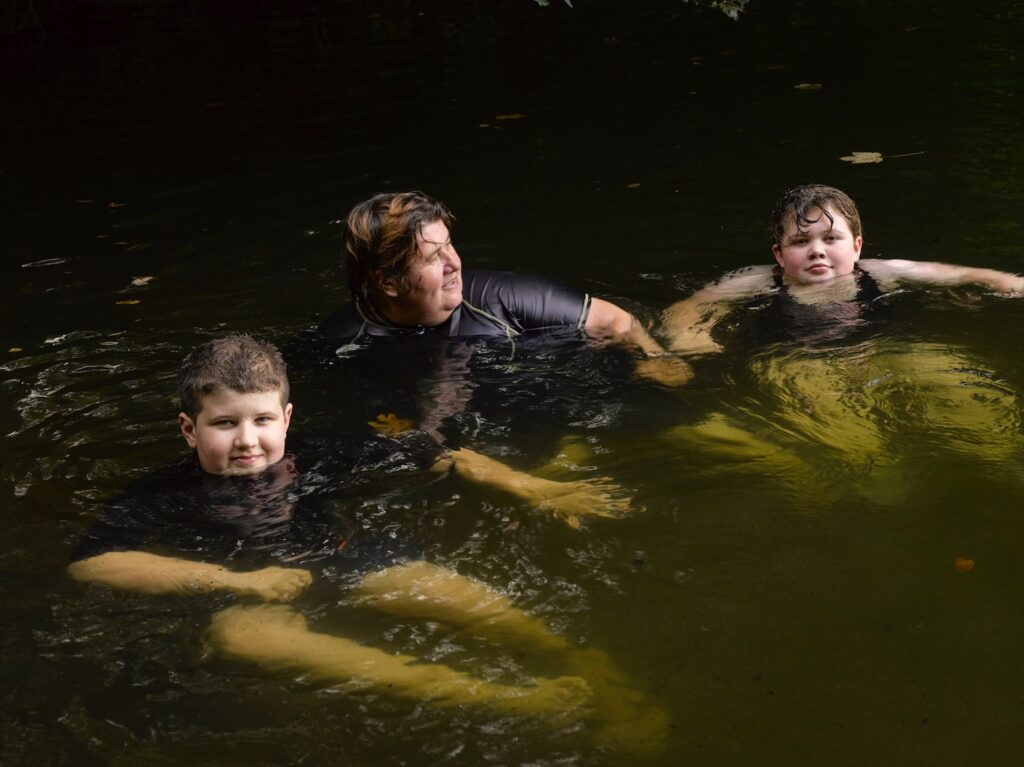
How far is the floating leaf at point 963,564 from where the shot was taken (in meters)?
3.64

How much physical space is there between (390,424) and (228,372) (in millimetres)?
1113

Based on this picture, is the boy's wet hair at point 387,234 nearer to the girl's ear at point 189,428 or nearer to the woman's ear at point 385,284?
the woman's ear at point 385,284

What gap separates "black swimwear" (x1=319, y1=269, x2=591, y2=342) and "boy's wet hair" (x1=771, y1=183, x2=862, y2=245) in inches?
47.9

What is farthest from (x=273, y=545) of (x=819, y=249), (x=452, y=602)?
(x=819, y=249)

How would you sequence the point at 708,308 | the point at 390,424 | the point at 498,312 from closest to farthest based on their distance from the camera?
the point at 390,424 → the point at 498,312 → the point at 708,308

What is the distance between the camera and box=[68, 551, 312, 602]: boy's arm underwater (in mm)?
3996

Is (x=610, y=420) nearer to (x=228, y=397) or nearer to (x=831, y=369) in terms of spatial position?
(x=831, y=369)

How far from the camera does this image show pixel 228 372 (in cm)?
439

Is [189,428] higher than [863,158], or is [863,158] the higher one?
[863,158]

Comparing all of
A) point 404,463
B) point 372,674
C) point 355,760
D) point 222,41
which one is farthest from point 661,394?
point 222,41

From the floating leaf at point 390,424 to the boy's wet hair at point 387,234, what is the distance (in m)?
0.62

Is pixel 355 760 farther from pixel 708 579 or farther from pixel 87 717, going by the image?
pixel 708 579

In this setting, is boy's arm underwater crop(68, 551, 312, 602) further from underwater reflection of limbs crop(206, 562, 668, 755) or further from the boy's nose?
the boy's nose

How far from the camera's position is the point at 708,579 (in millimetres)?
3775
